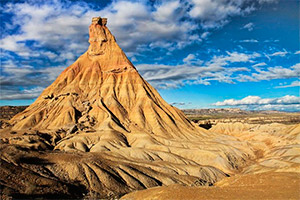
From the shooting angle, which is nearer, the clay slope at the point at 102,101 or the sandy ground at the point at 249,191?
the sandy ground at the point at 249,191

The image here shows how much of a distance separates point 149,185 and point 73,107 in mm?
48211

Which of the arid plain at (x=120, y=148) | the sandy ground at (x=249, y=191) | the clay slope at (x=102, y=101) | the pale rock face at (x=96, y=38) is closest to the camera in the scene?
the sandy ground at (x=249, y=191)

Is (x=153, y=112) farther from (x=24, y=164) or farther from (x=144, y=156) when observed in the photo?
(x=24, y=164)

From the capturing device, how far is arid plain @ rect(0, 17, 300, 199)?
24.0m

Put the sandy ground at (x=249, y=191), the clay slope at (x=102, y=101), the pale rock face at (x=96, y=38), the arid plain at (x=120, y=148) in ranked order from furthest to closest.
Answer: the pale rock face at (x=96, y=38) → the clay slope at (x=102, y=101) → the arid plain at (x=120, y=148) → the sandy ground at (x=249, y=191)

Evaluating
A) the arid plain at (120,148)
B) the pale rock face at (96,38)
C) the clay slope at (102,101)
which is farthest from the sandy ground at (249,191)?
the pale rock face at (96,38)

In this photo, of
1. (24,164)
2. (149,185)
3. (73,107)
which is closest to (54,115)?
(73,107)

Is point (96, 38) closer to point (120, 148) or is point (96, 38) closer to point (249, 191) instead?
point (120, 148)

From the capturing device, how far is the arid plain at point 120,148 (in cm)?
2400

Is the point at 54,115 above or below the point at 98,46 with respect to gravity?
below

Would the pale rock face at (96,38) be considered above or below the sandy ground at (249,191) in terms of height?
above

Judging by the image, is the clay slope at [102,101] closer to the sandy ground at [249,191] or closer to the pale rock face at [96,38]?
the pale rock face at [96,38]

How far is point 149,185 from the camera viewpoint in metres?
32.8

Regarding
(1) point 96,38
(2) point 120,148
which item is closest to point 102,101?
(2) point 120,148
